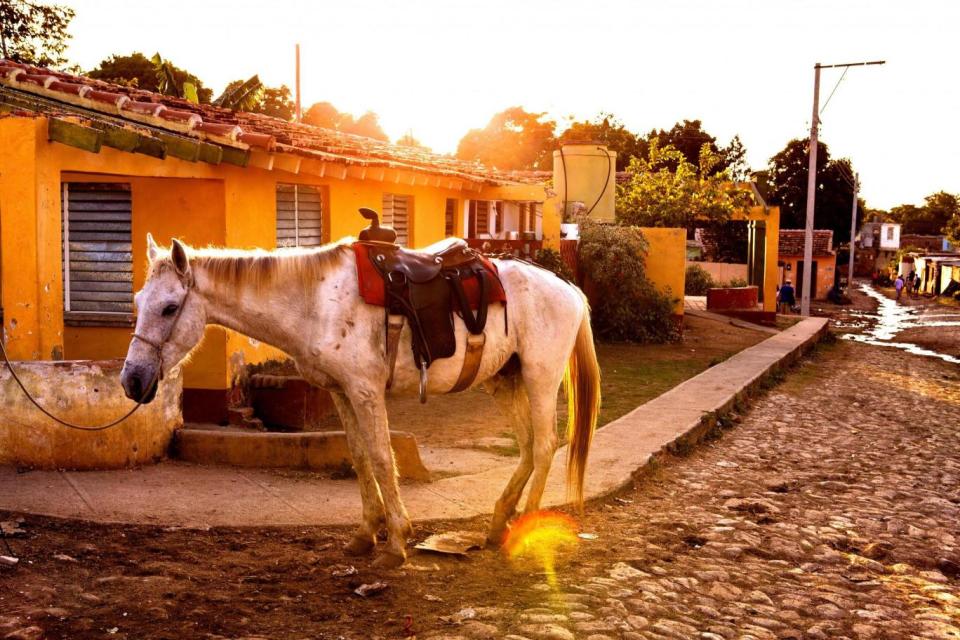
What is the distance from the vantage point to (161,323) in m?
4.43

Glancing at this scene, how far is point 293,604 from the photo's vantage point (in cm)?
425

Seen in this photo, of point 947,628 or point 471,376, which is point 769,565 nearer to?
point 947,628

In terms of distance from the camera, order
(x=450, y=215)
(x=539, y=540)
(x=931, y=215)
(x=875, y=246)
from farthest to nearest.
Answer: (x=931, y=215) → (x=875, y=246) → (x=450, y=215) → (x=539, y=540)

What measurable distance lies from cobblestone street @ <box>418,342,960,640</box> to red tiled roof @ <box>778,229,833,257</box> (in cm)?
3486

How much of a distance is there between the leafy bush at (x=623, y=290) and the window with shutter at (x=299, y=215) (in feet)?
28.0

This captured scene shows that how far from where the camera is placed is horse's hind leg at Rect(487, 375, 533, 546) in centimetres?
532

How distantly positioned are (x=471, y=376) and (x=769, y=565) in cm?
211

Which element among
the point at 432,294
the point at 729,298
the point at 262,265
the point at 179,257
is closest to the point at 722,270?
the point at 729,298

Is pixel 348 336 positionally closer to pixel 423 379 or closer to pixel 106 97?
pixel 423 379

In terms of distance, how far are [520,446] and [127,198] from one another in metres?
5.31

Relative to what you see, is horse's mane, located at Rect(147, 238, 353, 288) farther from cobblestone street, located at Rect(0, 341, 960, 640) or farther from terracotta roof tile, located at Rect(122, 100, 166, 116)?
terracotta roof tile, located at Rect(122, 100, 166, 116)

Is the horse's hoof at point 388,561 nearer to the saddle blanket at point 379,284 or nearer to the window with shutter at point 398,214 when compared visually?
the saddle blanket at point 379,284

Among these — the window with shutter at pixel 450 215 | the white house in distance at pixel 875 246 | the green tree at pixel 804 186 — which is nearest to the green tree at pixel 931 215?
the white house in distance at pixel 875 246

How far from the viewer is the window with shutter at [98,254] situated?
8.85 metres
